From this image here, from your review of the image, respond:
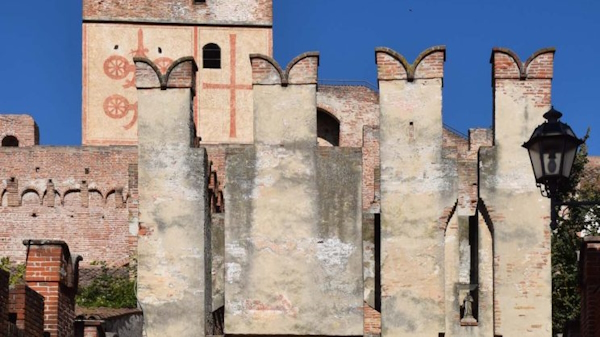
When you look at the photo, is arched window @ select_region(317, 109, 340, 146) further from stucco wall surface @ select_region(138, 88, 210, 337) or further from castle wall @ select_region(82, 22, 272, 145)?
stucco wall surface @ select_region(138, 88, 210, 337)

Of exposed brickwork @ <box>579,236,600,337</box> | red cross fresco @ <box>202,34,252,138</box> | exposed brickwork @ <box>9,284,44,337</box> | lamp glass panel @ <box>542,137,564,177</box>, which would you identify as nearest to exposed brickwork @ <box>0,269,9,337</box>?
exposed brickwork @ <box>9,284,44,337</box>

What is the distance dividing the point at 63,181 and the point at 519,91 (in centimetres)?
2520

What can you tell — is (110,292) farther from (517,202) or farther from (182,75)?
(517,202)

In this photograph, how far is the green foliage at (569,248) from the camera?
108ft

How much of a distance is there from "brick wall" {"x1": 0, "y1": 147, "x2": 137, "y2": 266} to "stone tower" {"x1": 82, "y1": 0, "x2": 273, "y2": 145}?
246cm

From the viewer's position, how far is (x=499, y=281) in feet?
66.1

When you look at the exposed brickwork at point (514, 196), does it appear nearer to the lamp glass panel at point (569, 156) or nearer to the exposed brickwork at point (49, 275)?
the exposed brickwork at point (49, 275)

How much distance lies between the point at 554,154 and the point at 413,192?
6322 millimetres

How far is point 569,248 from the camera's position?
35219 mm

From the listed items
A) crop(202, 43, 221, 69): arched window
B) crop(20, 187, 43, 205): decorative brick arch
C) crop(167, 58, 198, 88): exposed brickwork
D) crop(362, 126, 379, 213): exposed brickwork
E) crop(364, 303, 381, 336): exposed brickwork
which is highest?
crop(202, 43, 221, 69): arched window

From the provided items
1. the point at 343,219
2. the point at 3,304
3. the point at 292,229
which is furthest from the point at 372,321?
the point at 3,304

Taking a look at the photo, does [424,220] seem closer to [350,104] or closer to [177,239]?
[177,239]

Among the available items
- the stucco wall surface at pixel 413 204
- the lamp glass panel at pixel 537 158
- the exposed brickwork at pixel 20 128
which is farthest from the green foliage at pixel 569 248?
the lamp glass panel at pixel 537 158

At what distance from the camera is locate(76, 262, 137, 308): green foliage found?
112 ft
